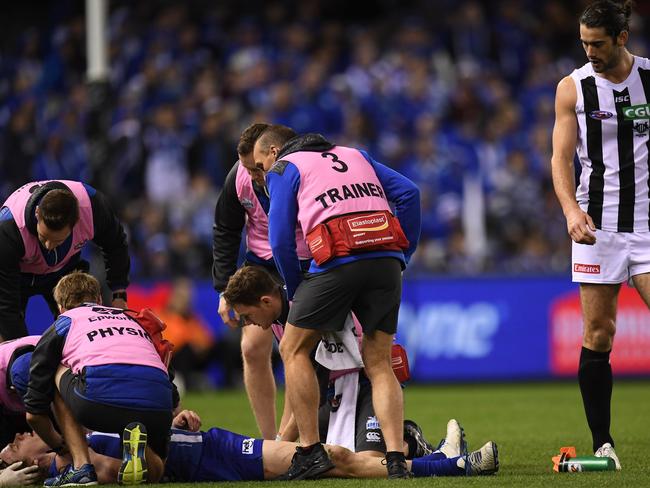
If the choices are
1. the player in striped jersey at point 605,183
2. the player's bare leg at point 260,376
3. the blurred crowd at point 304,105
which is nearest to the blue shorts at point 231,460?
the player's bare leg at point 260,376

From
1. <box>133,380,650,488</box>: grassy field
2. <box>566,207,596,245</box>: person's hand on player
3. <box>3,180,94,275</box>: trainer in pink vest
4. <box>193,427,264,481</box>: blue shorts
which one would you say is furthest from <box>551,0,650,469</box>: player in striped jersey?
<box>3,180,94,275</box>: trainer in pink vest

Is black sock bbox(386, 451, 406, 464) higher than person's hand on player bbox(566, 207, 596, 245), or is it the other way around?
person's hand on player bbox(566, 207, 596, 245)

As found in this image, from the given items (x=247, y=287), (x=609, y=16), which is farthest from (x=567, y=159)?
(x=247, y=287)

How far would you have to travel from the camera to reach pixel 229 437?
6715mm

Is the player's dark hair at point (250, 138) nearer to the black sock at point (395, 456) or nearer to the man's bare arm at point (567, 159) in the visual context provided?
the man's bare arm at point (567, 159)

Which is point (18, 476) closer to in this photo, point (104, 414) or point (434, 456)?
point (104, 414)

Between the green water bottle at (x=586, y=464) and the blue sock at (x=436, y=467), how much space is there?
0.63 m

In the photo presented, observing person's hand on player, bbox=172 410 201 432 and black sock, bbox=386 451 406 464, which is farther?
person's hand on player, bbox=172 410 201 432

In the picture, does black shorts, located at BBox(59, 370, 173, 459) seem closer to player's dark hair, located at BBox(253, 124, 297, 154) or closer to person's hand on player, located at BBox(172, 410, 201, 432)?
person's hand on player, located at BBox(172, 410, 201, 432)

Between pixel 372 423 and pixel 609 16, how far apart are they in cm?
265

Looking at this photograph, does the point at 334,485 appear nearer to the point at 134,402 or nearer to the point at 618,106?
the point at 134,402

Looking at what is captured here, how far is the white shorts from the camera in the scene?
691cm

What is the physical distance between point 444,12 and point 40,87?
7.57 meters

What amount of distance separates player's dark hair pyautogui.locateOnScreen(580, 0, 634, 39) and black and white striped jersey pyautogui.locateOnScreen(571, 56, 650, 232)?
1.08 ft
